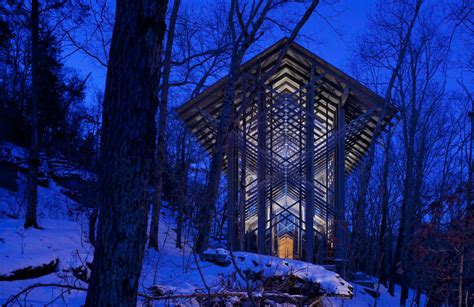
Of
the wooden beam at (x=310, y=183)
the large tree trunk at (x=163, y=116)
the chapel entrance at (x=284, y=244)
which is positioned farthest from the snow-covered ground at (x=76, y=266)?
the chapel entrance at (x=284, y=244)

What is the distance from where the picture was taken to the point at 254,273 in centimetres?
450

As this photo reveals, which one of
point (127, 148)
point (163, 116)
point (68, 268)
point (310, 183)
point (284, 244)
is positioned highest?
point (163, 116)

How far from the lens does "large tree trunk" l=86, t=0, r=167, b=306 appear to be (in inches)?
102

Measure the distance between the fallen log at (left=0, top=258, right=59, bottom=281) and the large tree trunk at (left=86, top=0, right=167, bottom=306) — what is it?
3.46 m

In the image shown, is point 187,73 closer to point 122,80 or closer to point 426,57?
point 426,57

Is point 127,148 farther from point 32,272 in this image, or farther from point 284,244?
point 284,244

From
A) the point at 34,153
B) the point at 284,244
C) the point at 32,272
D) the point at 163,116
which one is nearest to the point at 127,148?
the point at 32,272

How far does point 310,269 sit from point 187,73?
11.8m

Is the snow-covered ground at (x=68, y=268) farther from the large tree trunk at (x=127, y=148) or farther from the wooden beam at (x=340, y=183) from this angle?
the wooden beam at (x=340, y=183)

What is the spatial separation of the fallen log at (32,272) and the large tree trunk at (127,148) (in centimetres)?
346

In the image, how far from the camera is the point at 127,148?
2.69m

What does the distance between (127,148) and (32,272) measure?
4049 mm

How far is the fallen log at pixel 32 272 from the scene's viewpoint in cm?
531

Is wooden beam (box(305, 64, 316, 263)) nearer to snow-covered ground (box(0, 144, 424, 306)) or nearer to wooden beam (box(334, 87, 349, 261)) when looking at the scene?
wooden beam (box(334, 87, 349, 261))
